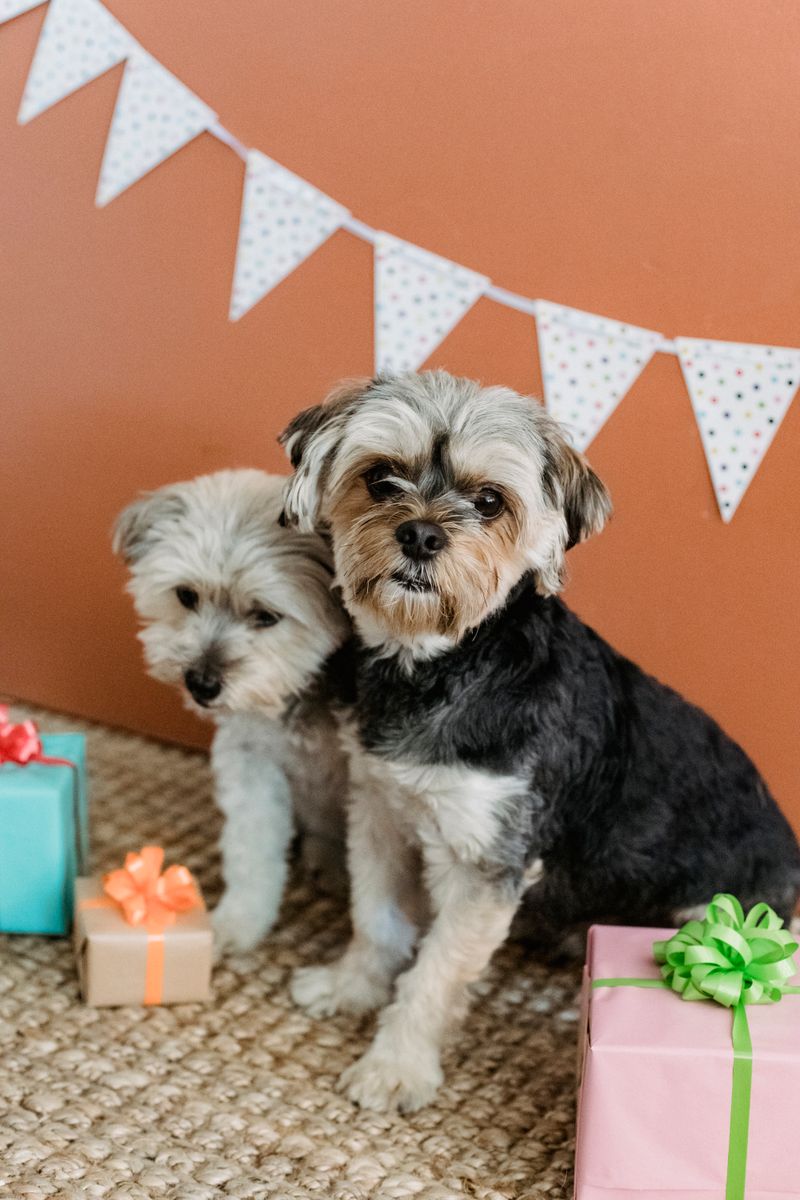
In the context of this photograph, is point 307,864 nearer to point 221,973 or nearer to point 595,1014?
point 221,973

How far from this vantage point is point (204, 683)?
183 centimetres

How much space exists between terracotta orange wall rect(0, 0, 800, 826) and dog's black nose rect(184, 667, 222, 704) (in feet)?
2.35

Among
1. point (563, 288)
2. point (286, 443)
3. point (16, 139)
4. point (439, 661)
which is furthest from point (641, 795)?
point (16, 139)

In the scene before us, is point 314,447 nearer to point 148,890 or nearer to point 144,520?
point 144,520

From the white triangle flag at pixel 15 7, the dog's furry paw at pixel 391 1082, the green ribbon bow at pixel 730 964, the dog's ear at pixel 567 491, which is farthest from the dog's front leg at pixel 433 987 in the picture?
the white triangle flag at pixel 15 7

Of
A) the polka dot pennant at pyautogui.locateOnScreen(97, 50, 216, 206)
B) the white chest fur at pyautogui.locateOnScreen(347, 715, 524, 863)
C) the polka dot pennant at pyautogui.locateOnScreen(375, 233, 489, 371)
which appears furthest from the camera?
the polka dot pennant at pyautogui.locateOnScreen(97, 50, 216, 206)

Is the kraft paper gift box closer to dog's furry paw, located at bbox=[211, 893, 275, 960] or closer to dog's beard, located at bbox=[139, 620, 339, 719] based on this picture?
dog's furry paw, located at bbox=[211, 893, 275, 960]

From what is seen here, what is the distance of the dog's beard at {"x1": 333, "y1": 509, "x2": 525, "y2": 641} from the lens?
154cm

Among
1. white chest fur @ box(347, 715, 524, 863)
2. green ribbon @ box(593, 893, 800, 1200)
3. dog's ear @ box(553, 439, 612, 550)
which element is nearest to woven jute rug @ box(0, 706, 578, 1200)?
green ribbon @ box(593, 893, 800, 1200)

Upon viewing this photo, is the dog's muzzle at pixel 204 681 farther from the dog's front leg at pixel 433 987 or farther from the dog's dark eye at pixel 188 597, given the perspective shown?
the dog's front leg at pixel 433 987

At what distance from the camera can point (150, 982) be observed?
1855mm

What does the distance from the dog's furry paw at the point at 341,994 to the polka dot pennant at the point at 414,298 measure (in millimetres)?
1041

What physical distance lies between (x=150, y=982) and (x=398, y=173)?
143 centimetres

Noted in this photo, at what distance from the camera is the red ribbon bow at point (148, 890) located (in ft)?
6.04
